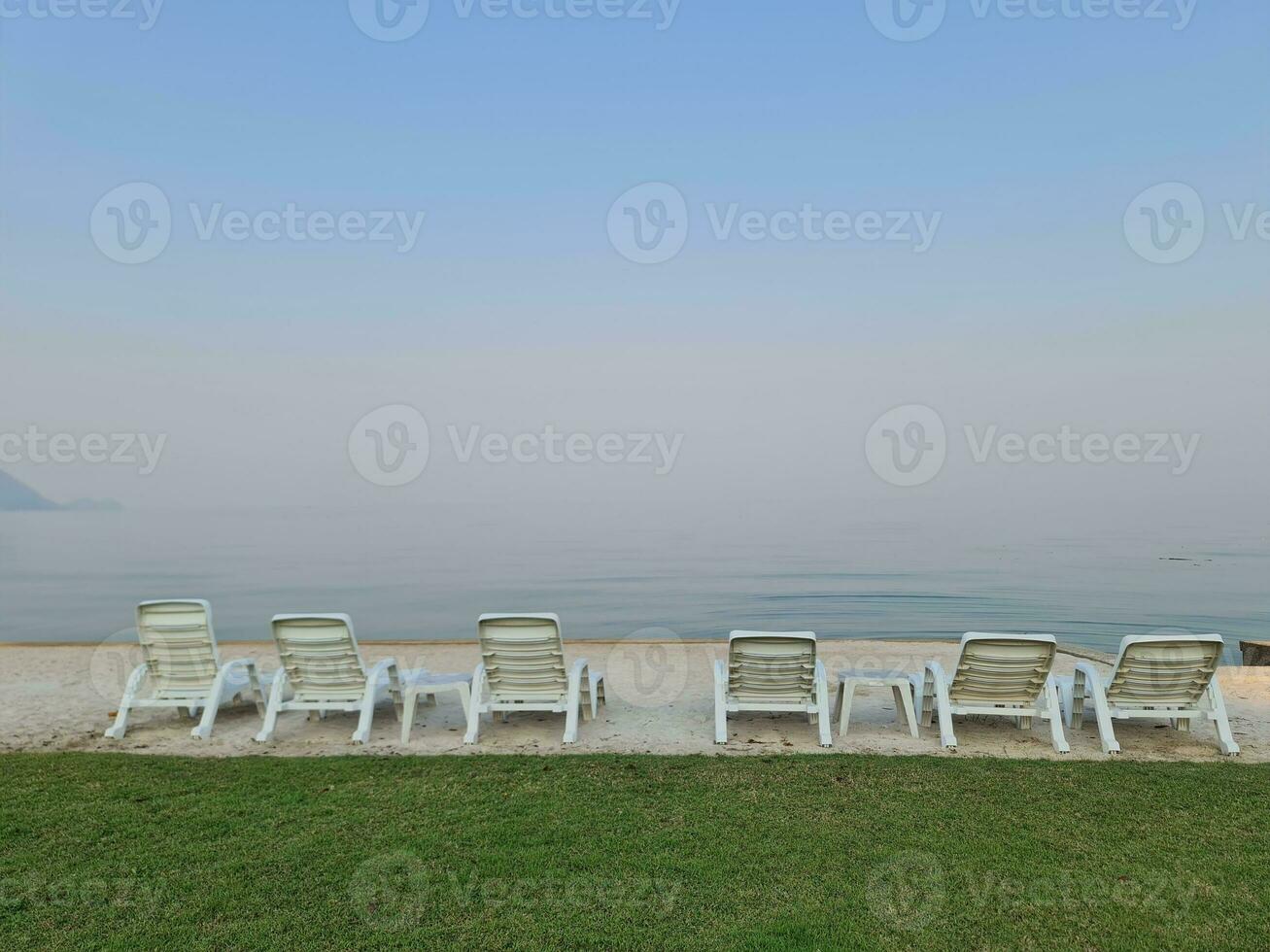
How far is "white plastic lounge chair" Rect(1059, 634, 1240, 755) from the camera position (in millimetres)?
7125

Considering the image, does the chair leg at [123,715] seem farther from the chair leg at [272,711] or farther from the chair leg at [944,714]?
the chair leg at [944,714]

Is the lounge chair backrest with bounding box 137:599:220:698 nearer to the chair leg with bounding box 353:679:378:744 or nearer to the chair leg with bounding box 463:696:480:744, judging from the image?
the chair leg with bounding box 353:679:378:744

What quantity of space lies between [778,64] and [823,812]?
132 ft

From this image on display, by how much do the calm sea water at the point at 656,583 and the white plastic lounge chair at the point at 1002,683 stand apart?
37.5 feet

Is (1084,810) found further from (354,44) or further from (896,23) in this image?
(354,44)

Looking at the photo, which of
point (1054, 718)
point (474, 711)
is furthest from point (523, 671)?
point (1054, 718)

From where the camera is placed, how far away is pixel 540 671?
24.9 feet

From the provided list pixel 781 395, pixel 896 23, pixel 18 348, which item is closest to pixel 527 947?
pixel 896 23
